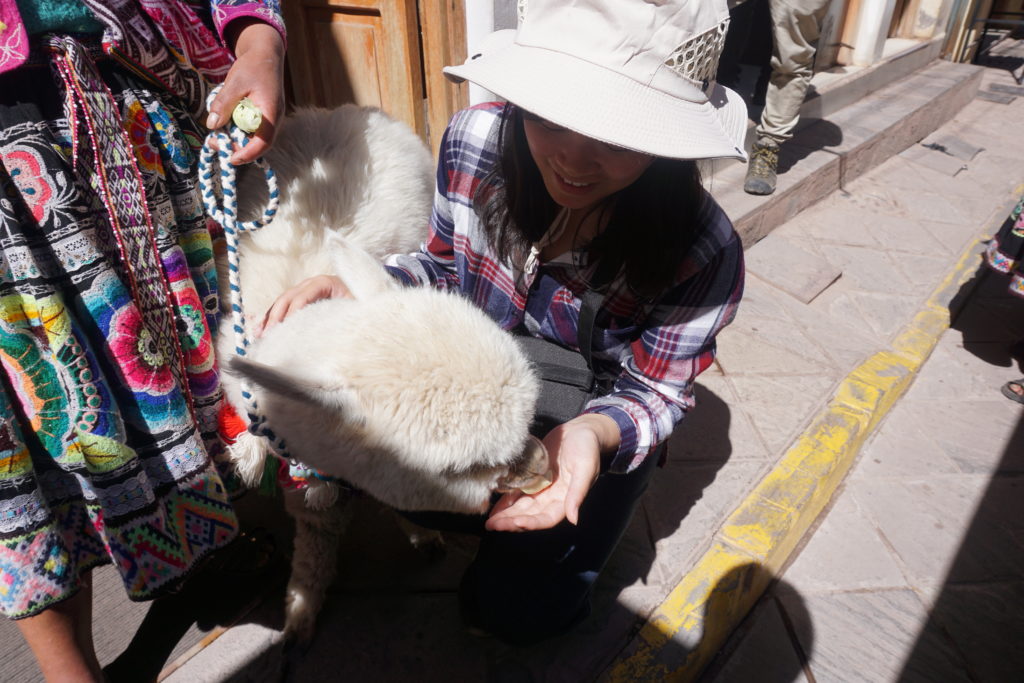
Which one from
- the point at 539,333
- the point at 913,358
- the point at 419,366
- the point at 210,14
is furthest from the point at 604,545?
the point at 913,358

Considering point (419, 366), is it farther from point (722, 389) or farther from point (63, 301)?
point (722, 389)

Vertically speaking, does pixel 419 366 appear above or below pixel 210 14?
below

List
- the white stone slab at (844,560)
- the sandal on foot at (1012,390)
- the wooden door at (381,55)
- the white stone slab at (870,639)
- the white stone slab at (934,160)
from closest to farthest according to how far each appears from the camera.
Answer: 1. the white stone slab at (870,639)
2. the white stone slab at (844,560)
3. the wooden door at (381,55)
4. the sandal on foot at (1012,390)
5. the white stone slab at (934,160)

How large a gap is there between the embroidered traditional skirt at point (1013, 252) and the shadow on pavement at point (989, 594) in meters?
0.76

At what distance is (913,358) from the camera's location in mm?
3441

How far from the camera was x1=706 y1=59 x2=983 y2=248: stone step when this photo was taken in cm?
453

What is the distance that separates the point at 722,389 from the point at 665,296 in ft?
5.78

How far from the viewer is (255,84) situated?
1327 millimetres

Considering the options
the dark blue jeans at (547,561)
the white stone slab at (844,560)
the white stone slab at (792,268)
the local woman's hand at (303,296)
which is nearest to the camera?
the local woman's hand at (303,296)

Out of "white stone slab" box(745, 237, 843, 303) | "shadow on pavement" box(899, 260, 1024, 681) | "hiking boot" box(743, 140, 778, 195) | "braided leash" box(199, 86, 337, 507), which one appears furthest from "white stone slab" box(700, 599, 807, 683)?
"hiking boot" box(743, 140, 778, 195)

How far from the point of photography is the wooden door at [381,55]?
3.19m

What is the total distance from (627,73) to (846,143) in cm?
539

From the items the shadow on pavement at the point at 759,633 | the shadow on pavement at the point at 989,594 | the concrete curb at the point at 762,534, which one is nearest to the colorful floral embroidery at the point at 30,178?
the concrete curb at the point at 762,534

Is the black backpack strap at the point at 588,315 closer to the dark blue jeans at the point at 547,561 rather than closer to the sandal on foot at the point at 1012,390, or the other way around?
the dark blue jeans at the point at 547,561
